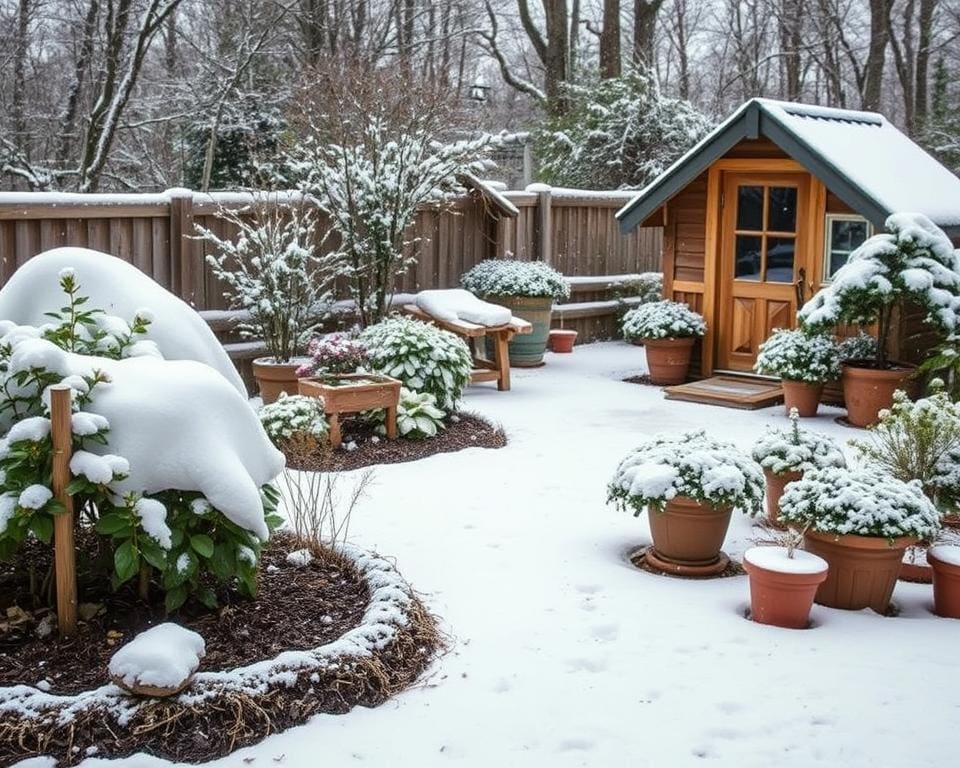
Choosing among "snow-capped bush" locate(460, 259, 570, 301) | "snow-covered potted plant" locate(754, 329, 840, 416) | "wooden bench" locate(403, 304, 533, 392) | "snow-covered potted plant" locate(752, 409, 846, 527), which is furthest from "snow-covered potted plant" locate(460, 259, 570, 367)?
"snow-covered potted plant" locate(752, 409, 846, 527)

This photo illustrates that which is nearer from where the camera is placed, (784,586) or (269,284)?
(784,586)

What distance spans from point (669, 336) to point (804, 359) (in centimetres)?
188

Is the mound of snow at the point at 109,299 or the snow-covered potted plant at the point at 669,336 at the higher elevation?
the mound of snow at the point at 109,299

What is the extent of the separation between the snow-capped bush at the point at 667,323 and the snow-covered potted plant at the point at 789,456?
4835mm

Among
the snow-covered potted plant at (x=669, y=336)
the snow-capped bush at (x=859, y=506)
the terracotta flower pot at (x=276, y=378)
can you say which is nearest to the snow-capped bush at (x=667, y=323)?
the snow-covered potted plant at (x=669, y=336)

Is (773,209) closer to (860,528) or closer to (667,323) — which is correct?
(667,323)

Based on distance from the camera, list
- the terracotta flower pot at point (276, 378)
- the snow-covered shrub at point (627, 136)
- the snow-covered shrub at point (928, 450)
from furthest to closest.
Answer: the snow-covered shrub at point (627, 136) → the terracotta flower pot at point (276, 378) → the snow-covered shrub at point (928, 450)

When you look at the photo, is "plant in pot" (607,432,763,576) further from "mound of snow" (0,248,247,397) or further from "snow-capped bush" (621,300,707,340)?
"snow-capped bush" (621,300,707,340)

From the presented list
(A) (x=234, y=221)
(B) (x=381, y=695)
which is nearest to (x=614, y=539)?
(B) (x=381, y=695)

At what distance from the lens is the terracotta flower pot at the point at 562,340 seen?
44.7 feet

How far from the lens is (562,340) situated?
13648 millimetres

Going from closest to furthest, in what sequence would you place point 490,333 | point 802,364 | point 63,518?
point 63,518, point 802,364, point 490,333

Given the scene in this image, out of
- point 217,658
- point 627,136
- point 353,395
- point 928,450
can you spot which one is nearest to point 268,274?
point 353,395

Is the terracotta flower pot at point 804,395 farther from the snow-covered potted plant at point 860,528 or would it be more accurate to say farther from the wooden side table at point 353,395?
the snow-covered potted plant at point 860,528
